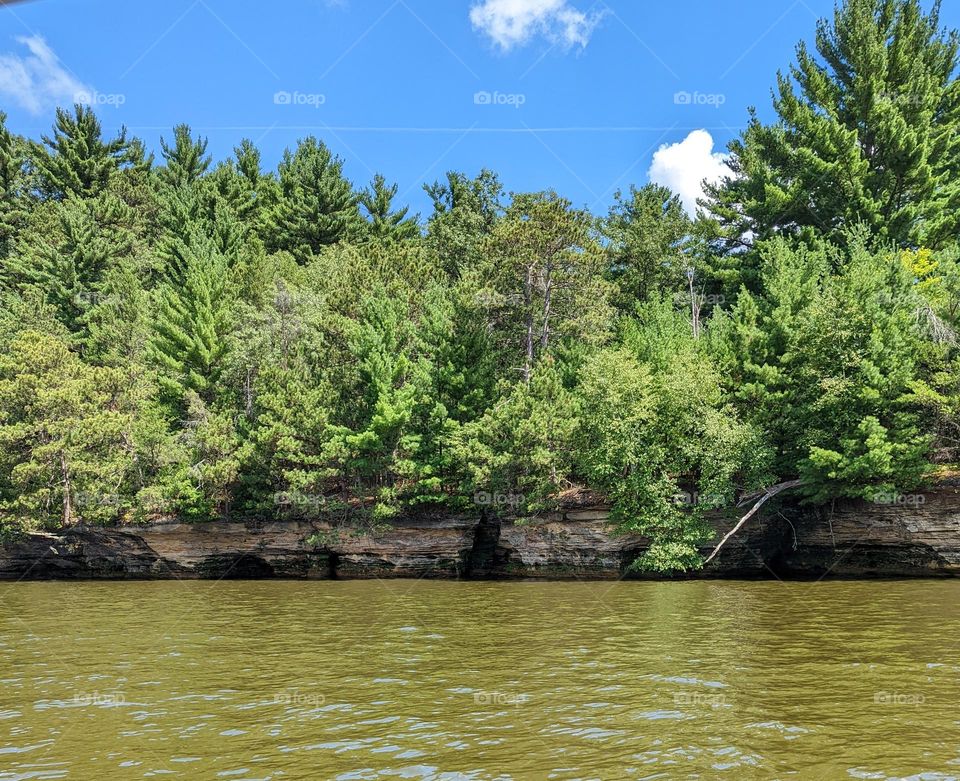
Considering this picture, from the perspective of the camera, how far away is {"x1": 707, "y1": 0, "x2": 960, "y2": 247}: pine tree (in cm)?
3953

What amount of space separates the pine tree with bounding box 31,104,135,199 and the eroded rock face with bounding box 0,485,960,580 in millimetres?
41872

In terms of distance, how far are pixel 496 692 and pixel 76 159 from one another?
72.0m

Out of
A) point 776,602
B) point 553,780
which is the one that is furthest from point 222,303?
point 553,780

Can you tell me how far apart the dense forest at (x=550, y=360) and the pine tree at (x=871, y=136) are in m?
0.18

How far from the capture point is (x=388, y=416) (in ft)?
108

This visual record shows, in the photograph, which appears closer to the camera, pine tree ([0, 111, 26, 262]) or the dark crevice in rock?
the dark crevice in rock

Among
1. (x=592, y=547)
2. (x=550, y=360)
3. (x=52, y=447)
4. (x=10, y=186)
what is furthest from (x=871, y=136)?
(x=10, y=186)

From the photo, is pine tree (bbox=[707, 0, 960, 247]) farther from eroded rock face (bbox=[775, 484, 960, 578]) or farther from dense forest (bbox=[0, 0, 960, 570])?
eroded rock face (bbox=[775, 484, 960, 578])

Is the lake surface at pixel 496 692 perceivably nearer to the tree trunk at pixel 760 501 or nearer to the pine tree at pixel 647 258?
the tree trunk at pixel 760 501

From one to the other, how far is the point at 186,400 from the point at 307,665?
30.6 m

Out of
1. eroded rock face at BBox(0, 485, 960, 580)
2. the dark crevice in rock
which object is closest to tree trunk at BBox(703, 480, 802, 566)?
eroded rock face at BBox(0, 485, 960, 580)

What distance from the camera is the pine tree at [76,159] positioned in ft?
210

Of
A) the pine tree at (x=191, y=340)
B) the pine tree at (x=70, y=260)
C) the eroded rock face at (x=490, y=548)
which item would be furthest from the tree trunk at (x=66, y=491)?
the pine tree at (x=70, y=260)

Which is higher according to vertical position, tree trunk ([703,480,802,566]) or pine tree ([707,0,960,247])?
pine tree ([707,0,960,247])
